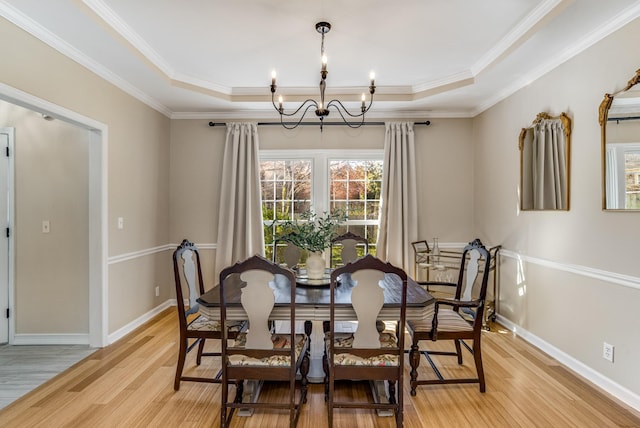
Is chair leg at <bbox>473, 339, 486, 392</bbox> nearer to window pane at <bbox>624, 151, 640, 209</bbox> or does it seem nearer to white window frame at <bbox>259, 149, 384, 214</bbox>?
window pane at <bbox>624, 151, 640, 209</bbox>

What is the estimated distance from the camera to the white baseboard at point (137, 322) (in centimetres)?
358

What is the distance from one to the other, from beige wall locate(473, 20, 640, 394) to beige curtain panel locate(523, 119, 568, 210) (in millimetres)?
105

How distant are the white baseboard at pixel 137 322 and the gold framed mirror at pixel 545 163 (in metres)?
4.33

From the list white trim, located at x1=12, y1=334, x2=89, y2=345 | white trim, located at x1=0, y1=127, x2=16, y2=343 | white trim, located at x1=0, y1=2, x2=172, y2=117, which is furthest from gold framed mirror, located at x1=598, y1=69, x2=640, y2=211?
white trim, located at x1=0, y1=127, x2=16, y2=343

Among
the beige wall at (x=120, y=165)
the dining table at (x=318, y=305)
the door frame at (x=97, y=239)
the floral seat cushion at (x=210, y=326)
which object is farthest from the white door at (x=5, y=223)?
the dining table at (x=318, y=305)

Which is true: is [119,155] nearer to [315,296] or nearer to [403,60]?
[315,296]

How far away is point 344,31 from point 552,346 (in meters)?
3.30

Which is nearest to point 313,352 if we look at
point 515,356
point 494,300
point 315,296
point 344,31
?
point 315,296

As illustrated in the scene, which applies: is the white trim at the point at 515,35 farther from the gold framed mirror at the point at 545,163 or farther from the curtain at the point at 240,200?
the curtain at the point at 240,200

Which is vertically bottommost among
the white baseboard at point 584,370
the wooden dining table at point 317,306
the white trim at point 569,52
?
the white baseboard at point 584,370

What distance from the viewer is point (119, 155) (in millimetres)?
3750

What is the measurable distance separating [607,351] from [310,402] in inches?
86.0

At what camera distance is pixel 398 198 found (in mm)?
4730

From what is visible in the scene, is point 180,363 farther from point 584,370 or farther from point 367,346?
point 584,370
